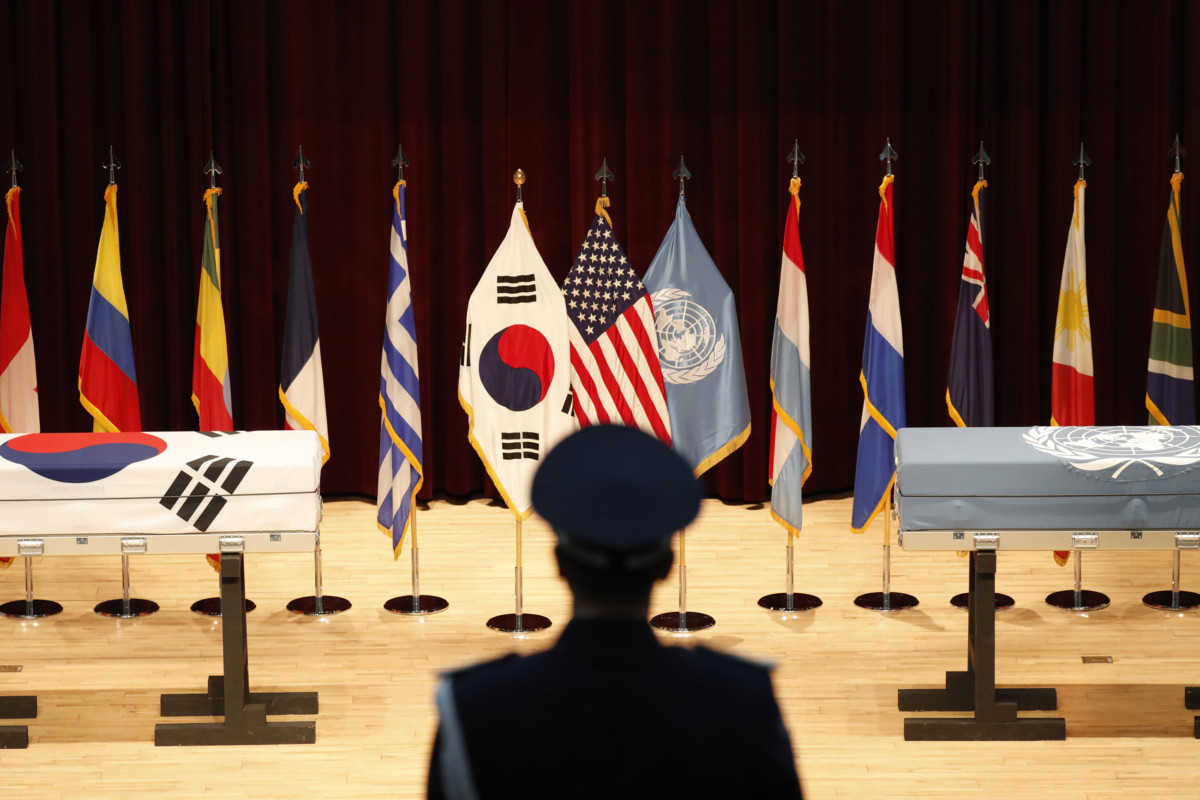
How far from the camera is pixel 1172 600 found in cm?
701

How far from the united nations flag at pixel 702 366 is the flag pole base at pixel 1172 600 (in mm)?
2295

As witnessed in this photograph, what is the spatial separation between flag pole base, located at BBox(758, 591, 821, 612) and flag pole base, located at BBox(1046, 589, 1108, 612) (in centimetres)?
122

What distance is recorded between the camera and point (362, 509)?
377 inches

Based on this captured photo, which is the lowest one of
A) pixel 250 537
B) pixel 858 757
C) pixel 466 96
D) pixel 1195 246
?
pixel 858 757

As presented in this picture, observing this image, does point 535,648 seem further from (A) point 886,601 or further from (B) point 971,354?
(B) point 971,354

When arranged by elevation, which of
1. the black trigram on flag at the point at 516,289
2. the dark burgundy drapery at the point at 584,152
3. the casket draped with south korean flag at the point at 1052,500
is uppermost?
the dark burgundy drapery at the point at 584,152

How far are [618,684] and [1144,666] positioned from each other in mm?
5209

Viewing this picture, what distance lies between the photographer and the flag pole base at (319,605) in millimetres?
6996

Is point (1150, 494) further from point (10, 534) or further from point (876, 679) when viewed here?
point (10, 534)

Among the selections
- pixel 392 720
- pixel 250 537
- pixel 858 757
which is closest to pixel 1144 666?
pixel 858 757

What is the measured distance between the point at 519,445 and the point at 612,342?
68cm

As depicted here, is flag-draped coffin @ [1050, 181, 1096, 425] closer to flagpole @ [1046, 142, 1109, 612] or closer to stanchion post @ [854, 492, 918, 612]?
flagpole @ [1046, 142, 1109, 612]

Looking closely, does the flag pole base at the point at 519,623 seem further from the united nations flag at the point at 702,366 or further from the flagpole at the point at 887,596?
the flagpole at the point at 887,596

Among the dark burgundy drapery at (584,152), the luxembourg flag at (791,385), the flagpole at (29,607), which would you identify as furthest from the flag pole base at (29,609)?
the luxembourg flag at (791,385)
